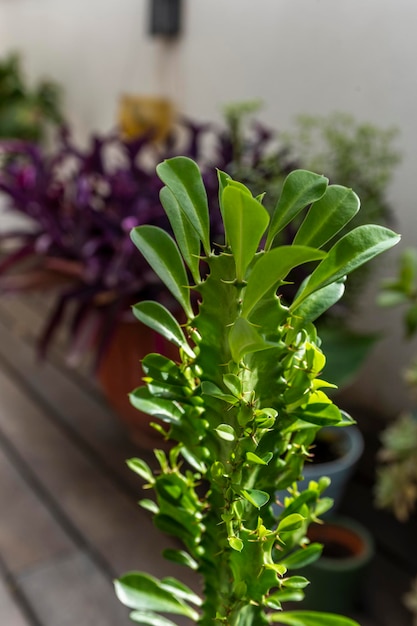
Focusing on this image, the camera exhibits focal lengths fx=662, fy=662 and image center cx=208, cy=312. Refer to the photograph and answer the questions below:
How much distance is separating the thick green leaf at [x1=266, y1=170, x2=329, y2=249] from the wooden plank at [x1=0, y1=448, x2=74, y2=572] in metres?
0.66

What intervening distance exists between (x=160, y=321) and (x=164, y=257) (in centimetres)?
3

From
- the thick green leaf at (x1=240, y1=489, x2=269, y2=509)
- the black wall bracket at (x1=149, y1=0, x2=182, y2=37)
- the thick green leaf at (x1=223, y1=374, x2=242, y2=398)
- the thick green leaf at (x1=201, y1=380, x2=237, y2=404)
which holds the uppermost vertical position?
the black wall bracket at (x1=149, y1=0, x2=182, y2=37)

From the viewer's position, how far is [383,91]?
823 mm

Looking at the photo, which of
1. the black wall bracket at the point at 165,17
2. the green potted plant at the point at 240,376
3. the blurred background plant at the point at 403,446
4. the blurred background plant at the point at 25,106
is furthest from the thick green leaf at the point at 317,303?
the blurred background plant at the point at 25,106

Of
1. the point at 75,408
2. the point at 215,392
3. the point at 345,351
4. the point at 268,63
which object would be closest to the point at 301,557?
the point at 215,392

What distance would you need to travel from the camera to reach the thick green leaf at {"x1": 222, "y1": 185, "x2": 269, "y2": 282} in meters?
0.22

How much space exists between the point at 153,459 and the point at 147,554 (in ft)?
0.65

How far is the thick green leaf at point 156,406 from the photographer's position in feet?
1.02

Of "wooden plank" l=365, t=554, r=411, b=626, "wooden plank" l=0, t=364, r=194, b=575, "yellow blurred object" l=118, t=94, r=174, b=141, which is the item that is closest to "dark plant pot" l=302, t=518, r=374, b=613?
"wooden plank" l=365, t=554, r=411, b=626

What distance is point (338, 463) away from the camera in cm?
78

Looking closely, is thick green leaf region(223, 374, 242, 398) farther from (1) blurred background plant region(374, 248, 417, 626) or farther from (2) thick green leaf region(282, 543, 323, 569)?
(1) blurred background plant region(374, 248, 417, 626)

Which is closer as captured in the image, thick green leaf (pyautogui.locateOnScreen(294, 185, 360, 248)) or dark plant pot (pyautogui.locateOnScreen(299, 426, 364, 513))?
thick green leaf (pyautogui.locateOnScreen(294, 185, 360, 248))

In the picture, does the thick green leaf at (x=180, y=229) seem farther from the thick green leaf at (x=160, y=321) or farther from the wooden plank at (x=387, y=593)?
the wooden plank at (x=387, y=593)

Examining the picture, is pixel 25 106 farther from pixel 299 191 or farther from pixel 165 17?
pixel 299 191
